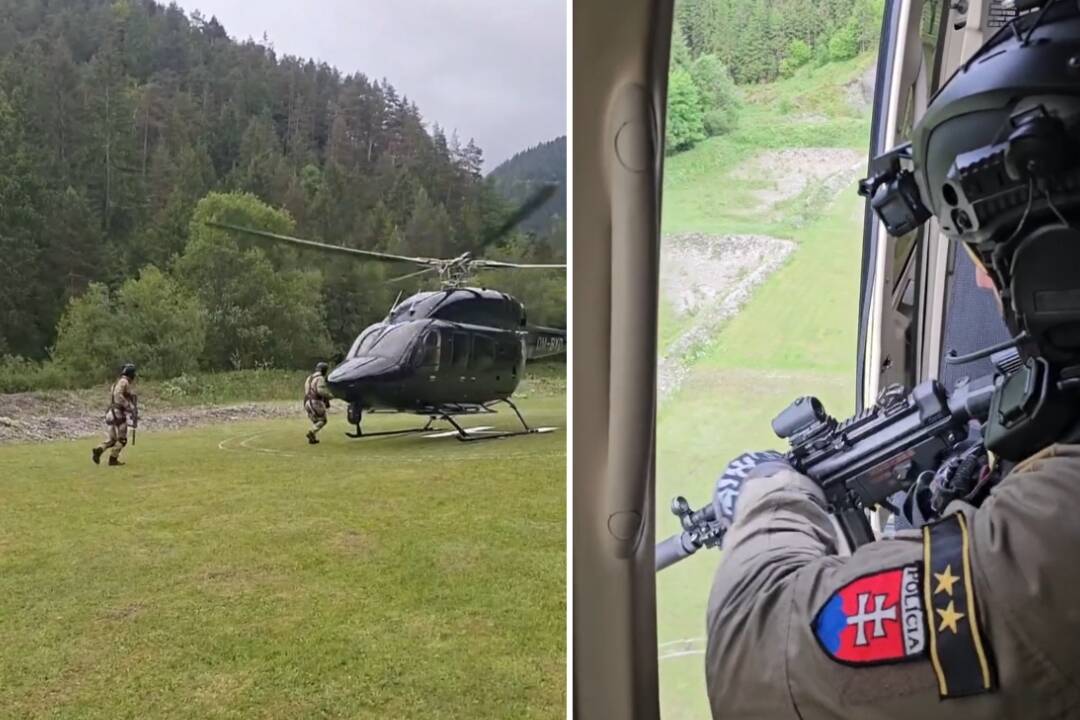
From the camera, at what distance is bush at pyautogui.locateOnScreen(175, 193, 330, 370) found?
2.12 meters

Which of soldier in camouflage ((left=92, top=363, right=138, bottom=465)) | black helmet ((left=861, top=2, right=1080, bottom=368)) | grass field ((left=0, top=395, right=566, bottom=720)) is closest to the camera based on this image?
black helmet ((left=861, top=2, right=1080, bottom=368))

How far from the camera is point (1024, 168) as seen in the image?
2.66 ft

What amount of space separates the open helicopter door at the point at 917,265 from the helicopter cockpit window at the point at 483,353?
1.20m

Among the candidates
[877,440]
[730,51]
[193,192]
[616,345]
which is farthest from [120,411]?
[877,440]

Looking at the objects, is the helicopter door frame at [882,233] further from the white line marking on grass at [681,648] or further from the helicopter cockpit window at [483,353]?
the helicopter cockpit window at [483,353]

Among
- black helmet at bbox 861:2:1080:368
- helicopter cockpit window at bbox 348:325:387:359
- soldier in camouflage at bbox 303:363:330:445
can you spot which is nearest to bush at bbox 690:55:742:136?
black helmet at bbox 861:2:1080:368

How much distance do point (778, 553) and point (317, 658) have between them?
1.32m

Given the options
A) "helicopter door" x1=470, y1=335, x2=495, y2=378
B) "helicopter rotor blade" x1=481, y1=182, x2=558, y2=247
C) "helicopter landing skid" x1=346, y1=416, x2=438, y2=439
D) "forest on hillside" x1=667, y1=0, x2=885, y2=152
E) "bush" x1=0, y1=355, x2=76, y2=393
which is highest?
"forest on hillside" x1=667, y1=0, x2=885, y2=152

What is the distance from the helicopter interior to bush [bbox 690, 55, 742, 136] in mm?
57

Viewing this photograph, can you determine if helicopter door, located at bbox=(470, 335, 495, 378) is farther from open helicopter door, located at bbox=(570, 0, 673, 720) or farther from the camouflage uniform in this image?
open helicopter door, located at bbox=(570, 0, 673, 720)

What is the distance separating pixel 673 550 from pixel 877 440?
0.35 meters

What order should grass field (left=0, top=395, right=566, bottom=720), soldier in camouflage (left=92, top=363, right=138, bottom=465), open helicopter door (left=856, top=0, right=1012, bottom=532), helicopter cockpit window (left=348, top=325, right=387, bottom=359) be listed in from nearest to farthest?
open helicopter door (left=856, top=0, right=1012, bottom=532)
grass field (left=0, top=395, right=566, bottom=720)
soldier in camouflage (left=92, top=363, right=138, bottom=465)
helicopter cockpit window (left=348, top=325, right=387, bottom=359)

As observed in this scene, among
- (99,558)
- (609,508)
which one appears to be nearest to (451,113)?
(609,508)

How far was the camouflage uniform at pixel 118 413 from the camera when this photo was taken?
2072 millimetres
